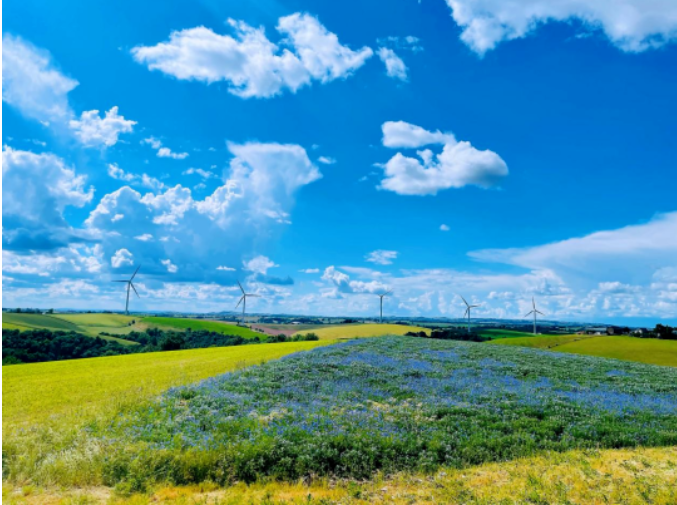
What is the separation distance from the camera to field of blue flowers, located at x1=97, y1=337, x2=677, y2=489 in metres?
12.2

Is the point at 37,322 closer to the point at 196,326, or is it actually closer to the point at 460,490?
the point at 196,326

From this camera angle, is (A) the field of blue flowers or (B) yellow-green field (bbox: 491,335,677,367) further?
(B) yellow-green field (bbox: 491,335,677,367)

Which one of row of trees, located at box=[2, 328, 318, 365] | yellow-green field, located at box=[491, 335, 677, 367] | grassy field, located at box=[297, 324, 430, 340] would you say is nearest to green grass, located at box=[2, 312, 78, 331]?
row of trees, located at box=[2, 328, 318, 365]

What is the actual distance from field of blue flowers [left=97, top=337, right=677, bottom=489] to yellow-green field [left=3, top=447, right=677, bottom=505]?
0.65 meters

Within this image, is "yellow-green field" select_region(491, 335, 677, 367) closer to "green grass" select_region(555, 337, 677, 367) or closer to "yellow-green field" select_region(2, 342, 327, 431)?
"green grass" select_region(555, 337, 677, 367)

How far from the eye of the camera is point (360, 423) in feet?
50.2

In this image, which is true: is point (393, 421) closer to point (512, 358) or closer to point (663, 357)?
point (512, 358)

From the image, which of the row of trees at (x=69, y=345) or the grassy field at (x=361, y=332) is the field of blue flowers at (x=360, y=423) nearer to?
the grassy field at (x=361, y=332)

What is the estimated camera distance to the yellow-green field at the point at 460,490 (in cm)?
1037

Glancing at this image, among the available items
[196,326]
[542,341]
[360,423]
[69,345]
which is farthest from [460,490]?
[196,326]

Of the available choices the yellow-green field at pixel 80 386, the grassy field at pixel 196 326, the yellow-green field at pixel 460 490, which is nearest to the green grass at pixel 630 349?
the yellow-green field at pixel 460 490

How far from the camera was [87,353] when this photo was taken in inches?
3118

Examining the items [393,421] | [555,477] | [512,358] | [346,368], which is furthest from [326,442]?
[512,358]

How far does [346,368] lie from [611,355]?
159 feet
